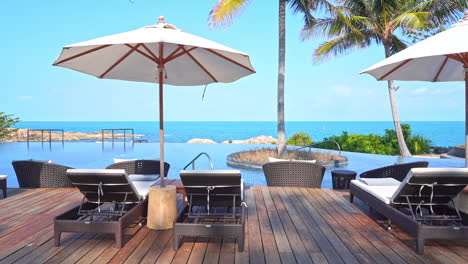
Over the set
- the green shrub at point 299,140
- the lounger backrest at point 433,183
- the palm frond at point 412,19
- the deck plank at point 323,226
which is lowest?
the deck plank at point 323,226

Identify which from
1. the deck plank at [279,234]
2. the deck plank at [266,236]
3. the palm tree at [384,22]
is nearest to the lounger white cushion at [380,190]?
the deck plank at [279,234]

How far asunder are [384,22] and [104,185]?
1406 centimetres

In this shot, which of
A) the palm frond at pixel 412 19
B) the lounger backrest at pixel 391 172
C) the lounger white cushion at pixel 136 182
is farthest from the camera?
the palm frond at pixel 412 19

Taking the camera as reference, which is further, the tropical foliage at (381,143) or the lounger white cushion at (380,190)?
the tropical foliage at (381,143)

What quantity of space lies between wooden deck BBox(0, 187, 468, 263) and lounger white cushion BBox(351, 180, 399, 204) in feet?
1.05

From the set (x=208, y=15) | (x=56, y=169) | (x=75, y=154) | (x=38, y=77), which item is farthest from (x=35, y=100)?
(x=56, y=169)

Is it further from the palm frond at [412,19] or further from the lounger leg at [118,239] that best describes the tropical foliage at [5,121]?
the palm frond at [412,19]

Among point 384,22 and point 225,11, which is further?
point 384,22

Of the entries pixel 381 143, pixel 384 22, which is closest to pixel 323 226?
pixel 384 22

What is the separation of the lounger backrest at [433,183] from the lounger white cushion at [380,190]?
0.21 meters

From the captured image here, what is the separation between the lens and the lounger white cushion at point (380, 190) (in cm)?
337

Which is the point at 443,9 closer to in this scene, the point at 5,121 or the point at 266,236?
the point at 266,236

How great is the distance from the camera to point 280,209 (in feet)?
13.3

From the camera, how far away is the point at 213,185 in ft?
10.1
